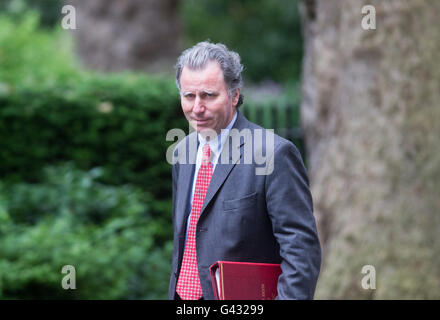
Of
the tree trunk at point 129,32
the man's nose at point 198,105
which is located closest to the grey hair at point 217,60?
the man's nose at point 198,105

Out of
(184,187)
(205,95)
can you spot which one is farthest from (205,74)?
(184,187)

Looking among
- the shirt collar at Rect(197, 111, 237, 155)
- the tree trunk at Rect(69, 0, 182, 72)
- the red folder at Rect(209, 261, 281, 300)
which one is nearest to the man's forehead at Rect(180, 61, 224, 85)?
the shirt collar at Rect(197, 111, 237, 155)

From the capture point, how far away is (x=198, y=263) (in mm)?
2961

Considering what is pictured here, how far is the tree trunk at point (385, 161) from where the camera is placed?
20.1ft

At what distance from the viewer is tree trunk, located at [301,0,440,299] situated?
612 centimetres

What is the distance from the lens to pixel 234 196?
2.92 metres

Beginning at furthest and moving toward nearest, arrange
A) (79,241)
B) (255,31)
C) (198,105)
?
(255,31), (79,241), (198,105)

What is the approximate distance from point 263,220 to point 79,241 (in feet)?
12.0

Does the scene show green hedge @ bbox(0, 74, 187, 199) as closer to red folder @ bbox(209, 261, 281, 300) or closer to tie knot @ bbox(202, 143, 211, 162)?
tie knot @ bbox(202, 143, 211, 162)

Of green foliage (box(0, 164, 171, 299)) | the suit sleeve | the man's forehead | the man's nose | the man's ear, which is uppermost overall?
the man's forehead

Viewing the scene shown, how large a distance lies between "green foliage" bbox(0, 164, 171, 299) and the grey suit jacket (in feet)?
10.2

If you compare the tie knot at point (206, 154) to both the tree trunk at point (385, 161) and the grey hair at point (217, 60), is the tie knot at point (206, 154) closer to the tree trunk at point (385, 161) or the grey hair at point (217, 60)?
the grey hair at point (217, 60)

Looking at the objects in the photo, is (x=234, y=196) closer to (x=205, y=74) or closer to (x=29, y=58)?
(x=205, y=74)

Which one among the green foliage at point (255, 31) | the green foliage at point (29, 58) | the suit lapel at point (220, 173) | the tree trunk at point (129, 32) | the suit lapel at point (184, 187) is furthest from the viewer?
the green foliage at point (255, 31)
